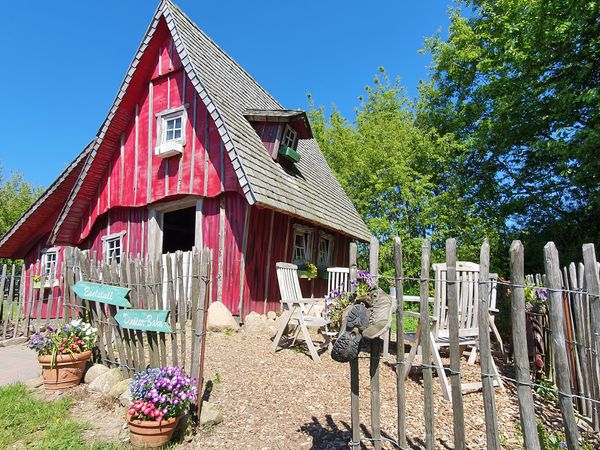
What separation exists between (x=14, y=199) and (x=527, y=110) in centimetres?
3136

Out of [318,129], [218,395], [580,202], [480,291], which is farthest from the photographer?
[318,129]

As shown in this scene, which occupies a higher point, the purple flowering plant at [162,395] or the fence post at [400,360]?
the fence post at [400,360]

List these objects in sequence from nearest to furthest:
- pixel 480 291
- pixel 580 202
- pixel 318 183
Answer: pixel 480 291
pixel 318 183
pixel 580 202

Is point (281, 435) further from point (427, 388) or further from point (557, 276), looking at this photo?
point (557, 276)

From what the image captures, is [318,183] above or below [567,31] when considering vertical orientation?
below

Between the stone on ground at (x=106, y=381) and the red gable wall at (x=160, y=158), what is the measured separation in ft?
13.5

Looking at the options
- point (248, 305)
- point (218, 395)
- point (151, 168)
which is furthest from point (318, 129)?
point (218, 395)

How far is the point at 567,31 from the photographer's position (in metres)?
9.85

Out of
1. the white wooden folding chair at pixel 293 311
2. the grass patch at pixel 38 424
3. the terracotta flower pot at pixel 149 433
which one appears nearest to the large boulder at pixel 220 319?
the white wooden folding chair at pixel 293 311

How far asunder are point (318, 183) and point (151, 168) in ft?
16.1

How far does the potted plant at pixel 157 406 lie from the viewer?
3184 mm

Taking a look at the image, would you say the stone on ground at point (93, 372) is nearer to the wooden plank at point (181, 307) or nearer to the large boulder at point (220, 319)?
the wooden plank at point (181, 307)

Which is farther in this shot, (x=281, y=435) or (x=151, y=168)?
(x=151, y=168)

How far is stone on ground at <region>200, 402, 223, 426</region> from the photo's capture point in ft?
11.5
